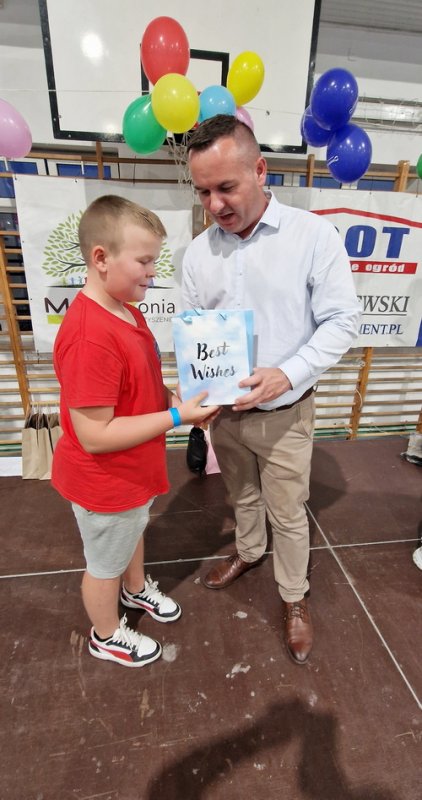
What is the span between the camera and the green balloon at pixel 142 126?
2.10 meters

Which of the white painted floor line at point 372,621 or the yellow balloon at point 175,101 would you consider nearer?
the white painted floor line at point 372,621

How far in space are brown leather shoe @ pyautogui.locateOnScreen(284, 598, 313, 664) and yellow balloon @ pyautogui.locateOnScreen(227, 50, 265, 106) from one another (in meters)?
2.83

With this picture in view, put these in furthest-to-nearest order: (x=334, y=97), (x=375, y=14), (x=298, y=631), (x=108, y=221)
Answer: (x=375, y=14)
(x=334, y=97)
(x=298, y=631)
(x=108, y=221)

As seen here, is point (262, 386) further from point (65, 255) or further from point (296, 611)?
point (65, 255)

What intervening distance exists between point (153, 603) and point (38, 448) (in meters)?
1.60

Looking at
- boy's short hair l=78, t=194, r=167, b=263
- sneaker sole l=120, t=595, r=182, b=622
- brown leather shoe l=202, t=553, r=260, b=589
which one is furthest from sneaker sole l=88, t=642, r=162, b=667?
boy's short hair l=78, t=194, r=167, b=263

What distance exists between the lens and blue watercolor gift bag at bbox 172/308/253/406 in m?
1.12

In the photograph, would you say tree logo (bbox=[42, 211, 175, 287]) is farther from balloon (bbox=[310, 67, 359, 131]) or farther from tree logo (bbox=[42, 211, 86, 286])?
Result: balloon (bbox=[310, 67, 359, 131])

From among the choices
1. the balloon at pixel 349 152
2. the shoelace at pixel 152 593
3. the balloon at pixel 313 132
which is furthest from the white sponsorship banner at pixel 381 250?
the shoelace at pixel 152 593

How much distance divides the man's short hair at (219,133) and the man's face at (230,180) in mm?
13

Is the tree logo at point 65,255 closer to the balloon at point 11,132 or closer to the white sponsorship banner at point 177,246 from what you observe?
the white sponsorship banner at point 177,246

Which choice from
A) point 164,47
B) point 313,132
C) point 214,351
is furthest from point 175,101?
point 214,351

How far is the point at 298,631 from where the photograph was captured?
5.27 ft

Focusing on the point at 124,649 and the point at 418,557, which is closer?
the point at 124,649
